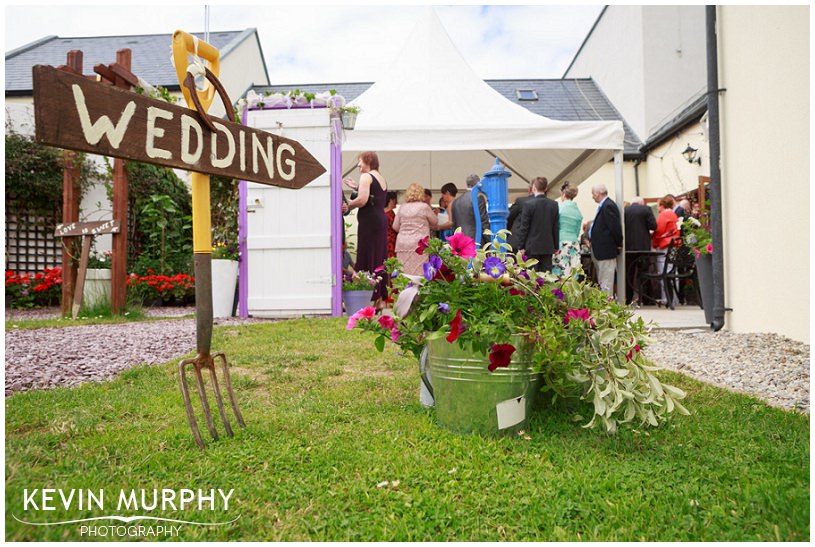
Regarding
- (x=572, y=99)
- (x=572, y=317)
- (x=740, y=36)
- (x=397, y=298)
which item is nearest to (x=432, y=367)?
(x=397, y=298)

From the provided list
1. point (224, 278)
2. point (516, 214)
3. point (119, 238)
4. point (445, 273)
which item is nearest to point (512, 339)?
point (445, 273)

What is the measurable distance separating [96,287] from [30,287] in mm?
2328

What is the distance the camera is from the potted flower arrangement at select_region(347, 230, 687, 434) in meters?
1.61

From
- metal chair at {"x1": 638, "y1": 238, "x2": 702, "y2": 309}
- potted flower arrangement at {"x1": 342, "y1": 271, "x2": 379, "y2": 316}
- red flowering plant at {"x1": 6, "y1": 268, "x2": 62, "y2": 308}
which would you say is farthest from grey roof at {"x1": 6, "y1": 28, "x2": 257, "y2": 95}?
metal chair at {"x1": 638, "y1": 238, "x2": 702, "y2": 309}

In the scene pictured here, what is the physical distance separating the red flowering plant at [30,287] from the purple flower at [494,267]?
7.17 metres

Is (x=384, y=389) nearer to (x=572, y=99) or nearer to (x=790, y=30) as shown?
(x=790, y=30)

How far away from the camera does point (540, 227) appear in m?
5.55

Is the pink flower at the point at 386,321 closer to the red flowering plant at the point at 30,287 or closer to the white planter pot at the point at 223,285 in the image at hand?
A: the white planter pot at the point at 223,285

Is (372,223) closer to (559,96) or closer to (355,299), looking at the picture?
(355,299)

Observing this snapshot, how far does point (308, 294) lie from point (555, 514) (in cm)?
475

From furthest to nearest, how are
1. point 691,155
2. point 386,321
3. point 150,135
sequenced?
point 691,155, point 386,321, point 150,135

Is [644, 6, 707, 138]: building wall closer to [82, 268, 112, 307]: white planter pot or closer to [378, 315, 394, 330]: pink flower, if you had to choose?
[82, 268, 112, 307]: white planter pot

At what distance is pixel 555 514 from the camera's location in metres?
1.20

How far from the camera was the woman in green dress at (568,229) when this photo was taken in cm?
614
